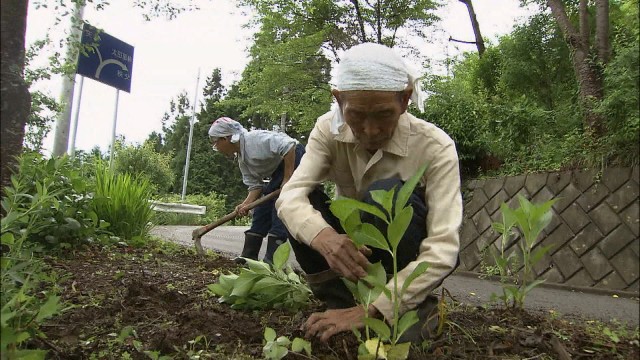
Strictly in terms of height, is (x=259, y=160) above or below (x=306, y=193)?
above

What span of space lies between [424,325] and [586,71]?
1009 mm

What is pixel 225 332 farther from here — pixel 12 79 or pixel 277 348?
pixel 12 79

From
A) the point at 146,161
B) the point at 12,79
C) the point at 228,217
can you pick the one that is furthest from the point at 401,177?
the point at 146,161

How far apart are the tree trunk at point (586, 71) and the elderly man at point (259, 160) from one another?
3.12 meters

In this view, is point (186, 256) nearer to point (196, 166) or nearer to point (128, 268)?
point (128, 268)

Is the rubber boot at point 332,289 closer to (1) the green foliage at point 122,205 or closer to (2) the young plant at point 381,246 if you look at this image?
(2) the young plant at point 381,246

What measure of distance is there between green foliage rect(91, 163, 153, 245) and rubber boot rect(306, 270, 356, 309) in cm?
296

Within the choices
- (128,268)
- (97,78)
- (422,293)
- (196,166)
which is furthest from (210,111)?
(422,293)

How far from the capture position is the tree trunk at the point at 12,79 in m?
1.25

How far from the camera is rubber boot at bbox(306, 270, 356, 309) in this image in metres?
1.95

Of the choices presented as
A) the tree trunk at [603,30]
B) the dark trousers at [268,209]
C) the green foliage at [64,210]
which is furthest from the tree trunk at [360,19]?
the tree trunk at [603,30]

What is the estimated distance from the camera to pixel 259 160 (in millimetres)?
4250

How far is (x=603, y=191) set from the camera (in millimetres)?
760

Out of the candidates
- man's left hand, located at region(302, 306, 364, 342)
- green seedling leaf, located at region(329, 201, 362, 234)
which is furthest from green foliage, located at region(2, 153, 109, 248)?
green seedling leaf, located at region(329, 201, 362, 234)
